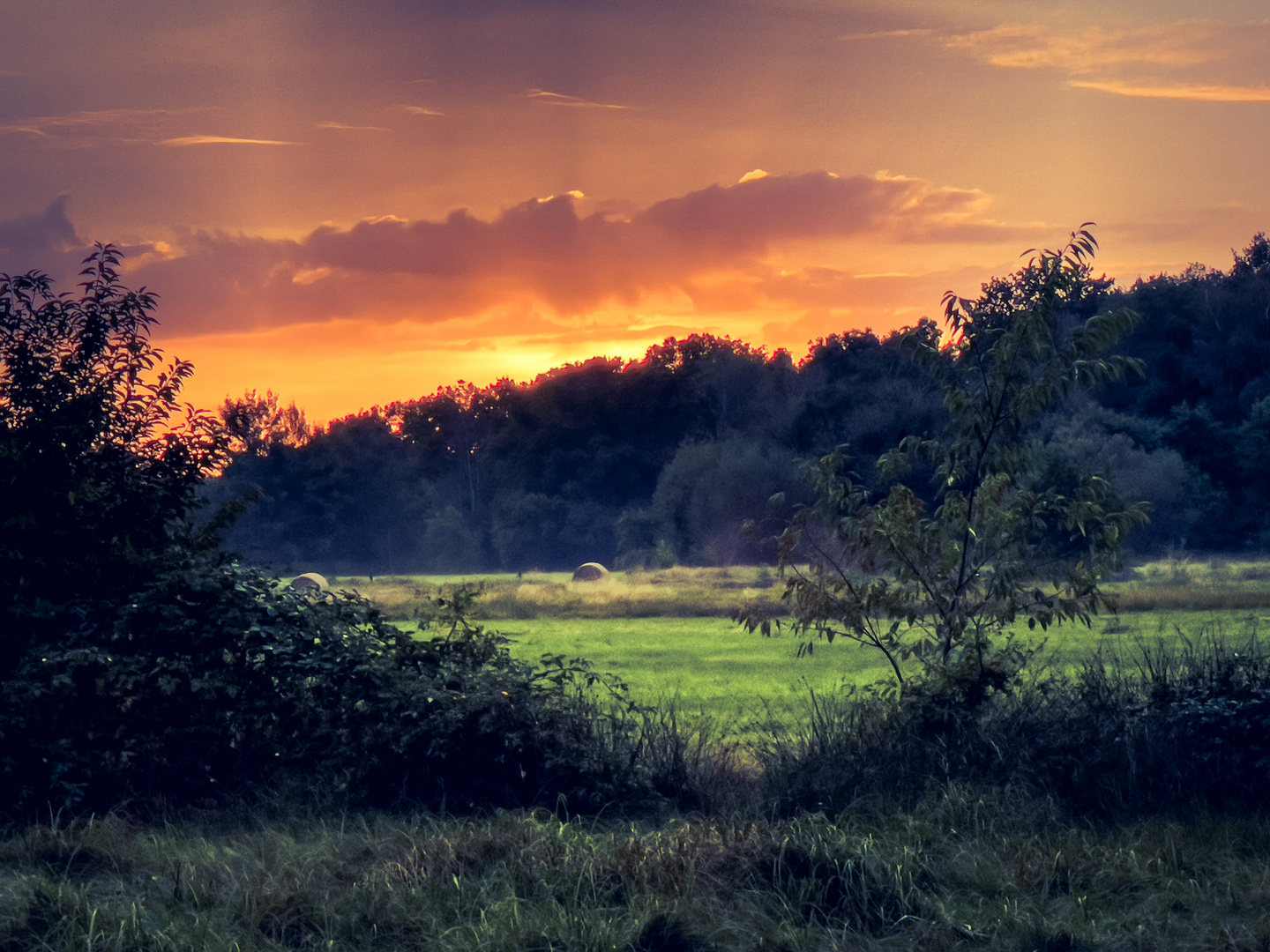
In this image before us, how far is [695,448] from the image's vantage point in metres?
78.9

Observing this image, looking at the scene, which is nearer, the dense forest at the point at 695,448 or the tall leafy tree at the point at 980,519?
the tall leafy tree at the point at 980,519

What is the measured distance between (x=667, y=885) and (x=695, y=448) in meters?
72.2

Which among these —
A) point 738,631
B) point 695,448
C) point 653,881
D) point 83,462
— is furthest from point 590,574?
point 653,881

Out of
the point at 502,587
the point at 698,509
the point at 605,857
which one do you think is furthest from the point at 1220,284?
the point at 605,857

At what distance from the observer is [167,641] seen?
32.1 feet

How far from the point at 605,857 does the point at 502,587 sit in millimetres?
42098

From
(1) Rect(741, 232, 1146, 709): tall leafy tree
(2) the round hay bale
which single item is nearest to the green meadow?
(1) Rect(741, 232, 1146, 709): tall leafy tree

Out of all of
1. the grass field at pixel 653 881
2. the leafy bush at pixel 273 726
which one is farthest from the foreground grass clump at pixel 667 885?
the leafy bush at pixel 273 726

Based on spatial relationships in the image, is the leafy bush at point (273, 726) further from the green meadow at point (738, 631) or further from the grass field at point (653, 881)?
the green meadow at point (738, 631)

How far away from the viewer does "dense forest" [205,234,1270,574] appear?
62406 mm

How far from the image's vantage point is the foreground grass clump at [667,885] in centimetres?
637

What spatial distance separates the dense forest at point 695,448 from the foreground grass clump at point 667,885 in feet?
128

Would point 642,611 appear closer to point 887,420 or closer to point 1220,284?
point 887,420

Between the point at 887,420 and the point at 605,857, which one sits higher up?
the point at 887,420
